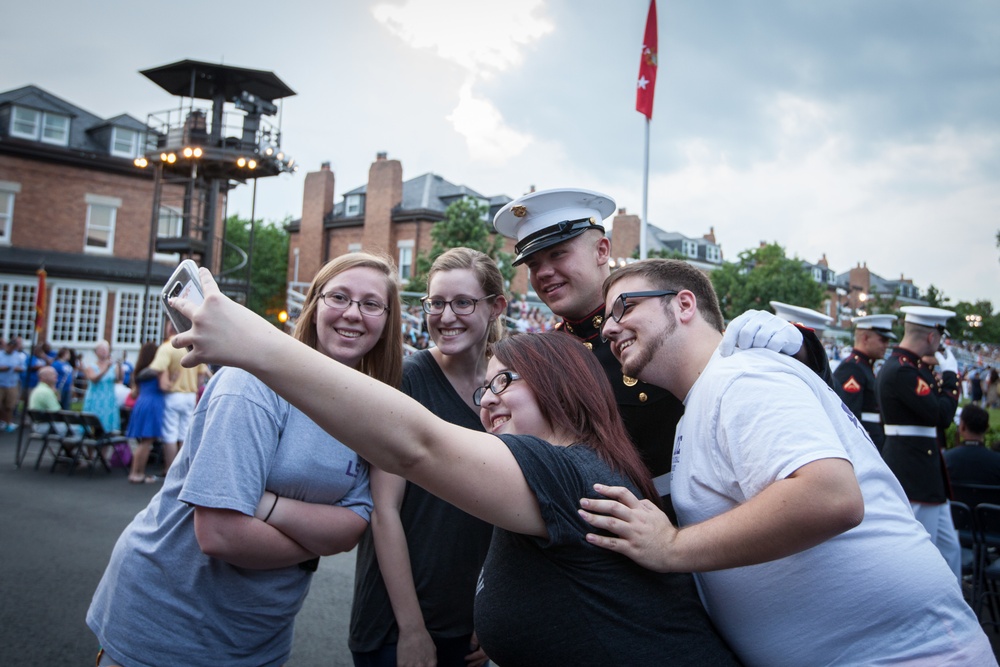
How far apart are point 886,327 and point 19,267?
2877 centimetres

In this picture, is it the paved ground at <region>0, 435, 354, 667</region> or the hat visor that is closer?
the hat visor

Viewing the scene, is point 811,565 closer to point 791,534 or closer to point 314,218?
point 791,534

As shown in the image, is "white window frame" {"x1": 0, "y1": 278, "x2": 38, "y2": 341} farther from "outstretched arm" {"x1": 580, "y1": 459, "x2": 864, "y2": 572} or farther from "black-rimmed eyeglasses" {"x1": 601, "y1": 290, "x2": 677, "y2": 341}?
"outstretched arm" {"x1": 580, "y1": 459, "x2": 864, "y2": 572}

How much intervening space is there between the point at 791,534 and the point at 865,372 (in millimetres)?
6735

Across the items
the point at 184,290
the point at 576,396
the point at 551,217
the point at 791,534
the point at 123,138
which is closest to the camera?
the point at 184,290

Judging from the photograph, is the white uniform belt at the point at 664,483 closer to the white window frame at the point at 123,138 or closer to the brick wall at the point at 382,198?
the white window frame at the point at 123,138

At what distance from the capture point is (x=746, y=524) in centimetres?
141

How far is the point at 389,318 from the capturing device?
2447 mm

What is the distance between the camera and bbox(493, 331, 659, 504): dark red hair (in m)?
1.70

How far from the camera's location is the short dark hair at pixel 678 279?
2123 mm

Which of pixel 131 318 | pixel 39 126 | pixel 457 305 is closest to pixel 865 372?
pixel 457 305

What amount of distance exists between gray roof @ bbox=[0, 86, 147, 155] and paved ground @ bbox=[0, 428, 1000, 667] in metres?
23.9

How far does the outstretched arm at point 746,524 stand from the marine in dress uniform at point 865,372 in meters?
6.35

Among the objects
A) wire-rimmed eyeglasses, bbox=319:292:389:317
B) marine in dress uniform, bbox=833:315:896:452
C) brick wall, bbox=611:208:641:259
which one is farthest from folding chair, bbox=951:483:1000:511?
brick wall, bbox=611:208:641:259
